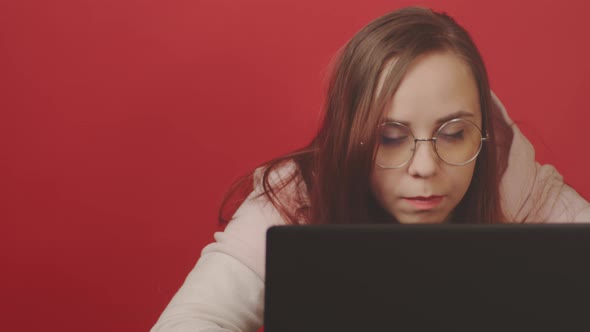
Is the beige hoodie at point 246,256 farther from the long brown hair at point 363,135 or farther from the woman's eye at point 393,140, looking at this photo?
the woman's eye at point 393,140

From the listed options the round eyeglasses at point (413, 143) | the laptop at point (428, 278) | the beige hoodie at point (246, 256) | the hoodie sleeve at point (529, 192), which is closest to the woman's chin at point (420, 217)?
the round eyeglasses at point (413, 143)

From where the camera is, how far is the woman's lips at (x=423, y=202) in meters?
1.02

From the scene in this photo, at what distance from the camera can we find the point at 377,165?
3.37 feet

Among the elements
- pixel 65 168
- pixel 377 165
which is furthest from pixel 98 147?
pixel 377 165

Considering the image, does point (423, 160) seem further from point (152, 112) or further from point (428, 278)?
point (152, 112)

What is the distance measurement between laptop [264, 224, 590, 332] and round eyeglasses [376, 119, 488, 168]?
1.71ft

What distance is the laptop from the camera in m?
0.46

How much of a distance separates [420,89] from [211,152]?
72 cm

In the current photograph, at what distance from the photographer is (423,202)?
102cm

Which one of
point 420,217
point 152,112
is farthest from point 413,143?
point 152,112

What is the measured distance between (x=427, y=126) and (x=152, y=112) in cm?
79

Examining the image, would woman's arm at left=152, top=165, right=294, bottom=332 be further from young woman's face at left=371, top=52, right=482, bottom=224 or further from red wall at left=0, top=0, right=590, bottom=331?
red wall at left=0, top=0, right=590, bottom=331

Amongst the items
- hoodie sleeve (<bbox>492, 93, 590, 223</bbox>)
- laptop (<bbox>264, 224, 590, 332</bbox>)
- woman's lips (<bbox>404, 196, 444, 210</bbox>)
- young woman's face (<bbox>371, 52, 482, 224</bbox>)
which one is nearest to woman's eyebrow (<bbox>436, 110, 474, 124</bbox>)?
young woman's face (<bbox>371, 52, 482, 224</bbox>)

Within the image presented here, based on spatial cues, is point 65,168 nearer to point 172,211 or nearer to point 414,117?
point 172,211
